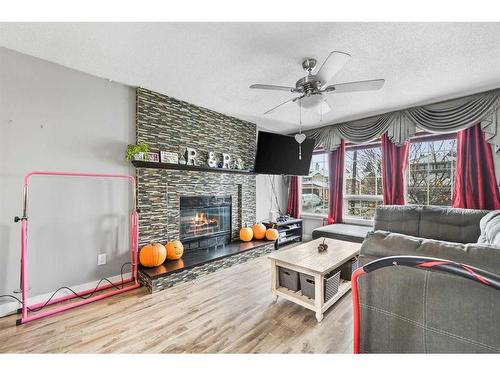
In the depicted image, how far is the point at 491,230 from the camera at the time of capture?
1845mm

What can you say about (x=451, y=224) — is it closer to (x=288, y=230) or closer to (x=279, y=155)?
(x=288, y=230)

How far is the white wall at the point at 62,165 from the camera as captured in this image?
6.33 ft

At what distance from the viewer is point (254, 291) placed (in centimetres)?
237

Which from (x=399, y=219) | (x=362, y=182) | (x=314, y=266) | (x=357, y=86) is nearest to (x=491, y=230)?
(x=399, y=219)

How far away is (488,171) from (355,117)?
73.4 inches

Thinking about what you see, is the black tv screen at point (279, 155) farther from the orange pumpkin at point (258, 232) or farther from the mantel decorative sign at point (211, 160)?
the orange pumpkin at point (258, 232)

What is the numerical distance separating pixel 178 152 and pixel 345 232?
2838 mm

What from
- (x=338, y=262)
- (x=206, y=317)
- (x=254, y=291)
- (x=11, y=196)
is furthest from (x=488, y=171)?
(x=11, y=196)

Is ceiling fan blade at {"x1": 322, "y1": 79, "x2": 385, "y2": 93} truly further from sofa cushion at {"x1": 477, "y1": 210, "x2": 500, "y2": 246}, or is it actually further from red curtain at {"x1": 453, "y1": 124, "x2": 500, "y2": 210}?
red curtain at {"x1": 453, "y1": 124, "x2": 500, "y2": 210}

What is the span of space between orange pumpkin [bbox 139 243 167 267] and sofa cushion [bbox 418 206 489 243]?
340 cm

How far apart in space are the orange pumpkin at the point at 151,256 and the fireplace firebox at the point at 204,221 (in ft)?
1.66

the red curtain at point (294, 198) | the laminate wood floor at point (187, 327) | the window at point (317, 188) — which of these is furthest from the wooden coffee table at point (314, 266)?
the red curtain at point (294, 198)
